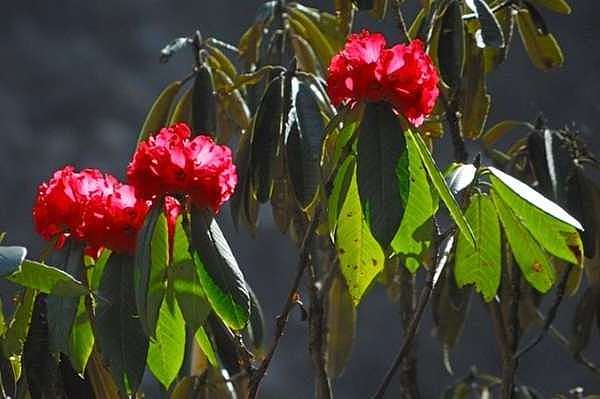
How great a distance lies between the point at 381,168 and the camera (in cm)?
135

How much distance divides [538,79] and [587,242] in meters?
1.46

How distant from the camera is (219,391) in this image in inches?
72.1

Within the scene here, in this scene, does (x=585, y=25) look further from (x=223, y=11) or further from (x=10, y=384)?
(x=10, y=384)

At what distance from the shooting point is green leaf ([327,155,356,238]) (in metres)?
1.41

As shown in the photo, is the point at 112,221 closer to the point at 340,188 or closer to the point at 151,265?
the point at 151,265

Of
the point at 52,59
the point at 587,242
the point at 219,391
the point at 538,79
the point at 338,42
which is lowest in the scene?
the point at 219,391

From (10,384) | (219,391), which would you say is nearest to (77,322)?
(10,384)

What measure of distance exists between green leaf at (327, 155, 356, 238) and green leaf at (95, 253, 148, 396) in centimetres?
21

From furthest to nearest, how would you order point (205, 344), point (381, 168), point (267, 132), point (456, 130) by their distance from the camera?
point (456, 130)
point (267, 132)
point (205, 344)
point (381, 168)

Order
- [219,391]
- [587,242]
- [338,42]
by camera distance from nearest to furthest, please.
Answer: [219,391], [587,242], [338,42]

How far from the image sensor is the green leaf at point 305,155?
160 cm

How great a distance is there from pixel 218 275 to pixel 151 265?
65 mm

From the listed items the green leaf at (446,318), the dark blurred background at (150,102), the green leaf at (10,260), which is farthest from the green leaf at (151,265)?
the dark blurred background at (150,102)

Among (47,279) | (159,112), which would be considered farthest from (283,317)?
(159,112)
